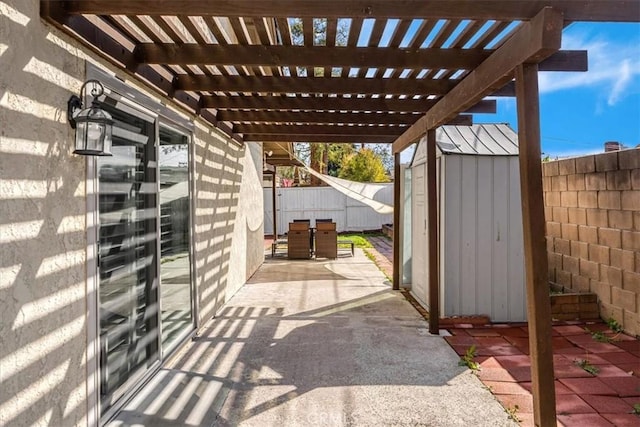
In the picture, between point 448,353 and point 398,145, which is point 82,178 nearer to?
point 448,353

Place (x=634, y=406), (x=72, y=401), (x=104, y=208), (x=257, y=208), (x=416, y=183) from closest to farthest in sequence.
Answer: (x=72, y=401)
(x=104, y=208)
(x=634, y=406)
(x=416, y=183)
(x=257, y=208)

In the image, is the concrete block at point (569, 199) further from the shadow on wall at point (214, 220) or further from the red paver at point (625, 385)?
the shadow on wall at point (214, 220)

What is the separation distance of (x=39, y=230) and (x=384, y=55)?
7.34 feet

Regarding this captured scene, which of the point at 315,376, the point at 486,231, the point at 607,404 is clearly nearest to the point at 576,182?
the point at 486,231

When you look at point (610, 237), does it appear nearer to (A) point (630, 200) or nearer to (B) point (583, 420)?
(A) point (630, 200)

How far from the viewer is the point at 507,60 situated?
2.45m

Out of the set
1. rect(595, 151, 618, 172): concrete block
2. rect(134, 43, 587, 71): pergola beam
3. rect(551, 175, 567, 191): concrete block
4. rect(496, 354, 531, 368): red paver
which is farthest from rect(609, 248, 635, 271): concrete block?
rect(134, 43, 587, 71): pergola beam

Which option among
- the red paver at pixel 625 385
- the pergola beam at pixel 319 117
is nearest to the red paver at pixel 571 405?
the red paver at pixel 625 385

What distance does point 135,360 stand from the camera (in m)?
2.83

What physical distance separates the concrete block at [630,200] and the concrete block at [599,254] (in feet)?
1.63

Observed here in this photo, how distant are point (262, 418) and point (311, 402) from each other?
14.2 inches

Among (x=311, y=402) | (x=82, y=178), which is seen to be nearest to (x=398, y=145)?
(x=311, y=402)

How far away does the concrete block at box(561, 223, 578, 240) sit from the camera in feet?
15.4

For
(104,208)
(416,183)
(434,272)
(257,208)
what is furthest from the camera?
(257,208)
